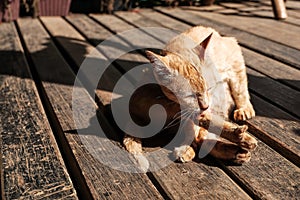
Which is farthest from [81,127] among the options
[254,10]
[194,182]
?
[254,10]

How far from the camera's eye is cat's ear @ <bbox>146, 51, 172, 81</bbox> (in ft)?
5.07

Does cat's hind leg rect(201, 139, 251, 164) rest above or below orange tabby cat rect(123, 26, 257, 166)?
below

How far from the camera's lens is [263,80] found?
2.68 meters

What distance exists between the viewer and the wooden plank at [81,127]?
1551mm

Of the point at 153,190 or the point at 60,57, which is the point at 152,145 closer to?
the point at 153,190

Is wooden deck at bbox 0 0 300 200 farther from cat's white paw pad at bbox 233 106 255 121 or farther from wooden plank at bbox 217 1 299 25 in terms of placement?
wooden plank at bbox 217 1 299 25

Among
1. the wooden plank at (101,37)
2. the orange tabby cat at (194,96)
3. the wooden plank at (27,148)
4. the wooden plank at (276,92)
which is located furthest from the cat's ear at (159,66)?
the wooden plank at (101,37)

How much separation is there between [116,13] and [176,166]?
3174 mm

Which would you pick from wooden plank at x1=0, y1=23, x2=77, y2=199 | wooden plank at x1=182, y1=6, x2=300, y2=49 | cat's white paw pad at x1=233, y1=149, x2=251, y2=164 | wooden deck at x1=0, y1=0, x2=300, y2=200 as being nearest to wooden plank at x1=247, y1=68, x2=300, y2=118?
wooden deck at x1=0, y1=0, x2=300, y2=200

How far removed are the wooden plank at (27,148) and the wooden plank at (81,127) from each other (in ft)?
0.23

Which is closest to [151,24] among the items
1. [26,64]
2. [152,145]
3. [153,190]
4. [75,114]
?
[26,64]

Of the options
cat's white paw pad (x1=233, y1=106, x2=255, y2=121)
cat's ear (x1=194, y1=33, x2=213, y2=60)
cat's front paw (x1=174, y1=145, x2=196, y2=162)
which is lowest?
cat's front paw (x1=174, y1=145, x2=196, y2=162)

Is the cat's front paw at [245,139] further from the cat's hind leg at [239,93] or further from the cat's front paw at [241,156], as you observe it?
the cat's hind leg at [239,93]

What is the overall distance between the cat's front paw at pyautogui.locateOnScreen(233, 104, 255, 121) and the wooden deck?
4 cm
